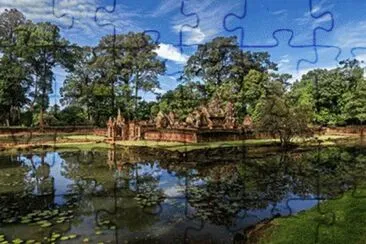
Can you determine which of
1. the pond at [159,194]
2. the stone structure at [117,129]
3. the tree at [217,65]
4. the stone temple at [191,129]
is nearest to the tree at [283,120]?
the stone temple at [191,129]

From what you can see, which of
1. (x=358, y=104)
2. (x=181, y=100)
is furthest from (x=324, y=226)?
(x=358, y=104)

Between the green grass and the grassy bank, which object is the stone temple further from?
the green grass

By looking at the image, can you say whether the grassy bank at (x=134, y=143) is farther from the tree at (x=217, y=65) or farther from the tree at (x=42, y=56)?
the tree at (x=217, y=65)

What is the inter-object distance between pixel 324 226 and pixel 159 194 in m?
5.29

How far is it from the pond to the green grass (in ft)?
2.50

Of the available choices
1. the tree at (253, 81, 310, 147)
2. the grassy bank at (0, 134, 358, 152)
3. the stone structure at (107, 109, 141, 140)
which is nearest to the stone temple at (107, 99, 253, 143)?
the stone structure at (107, 109, 141, 140)

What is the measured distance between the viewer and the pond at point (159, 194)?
800cm

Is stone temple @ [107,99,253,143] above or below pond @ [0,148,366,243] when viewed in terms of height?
above

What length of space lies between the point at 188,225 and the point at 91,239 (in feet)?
6.67

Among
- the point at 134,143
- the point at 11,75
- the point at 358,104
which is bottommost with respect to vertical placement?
the point at 134,143

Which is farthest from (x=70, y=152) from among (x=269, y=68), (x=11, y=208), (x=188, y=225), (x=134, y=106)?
(x=269, y=68)

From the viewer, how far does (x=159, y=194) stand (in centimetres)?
1108

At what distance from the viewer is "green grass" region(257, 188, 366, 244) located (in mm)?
6207

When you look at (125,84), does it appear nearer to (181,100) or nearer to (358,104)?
(181,100)
